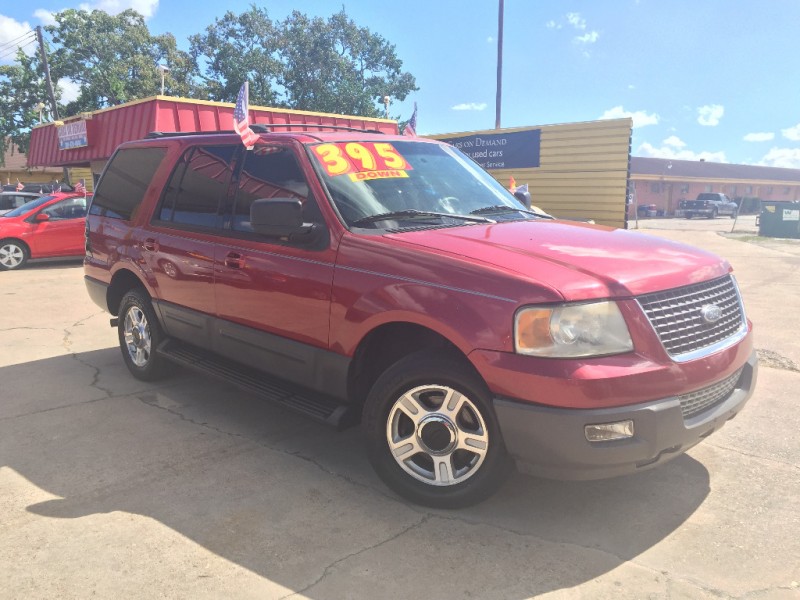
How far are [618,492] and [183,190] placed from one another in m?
3.58

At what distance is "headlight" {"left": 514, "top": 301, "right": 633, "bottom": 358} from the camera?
263 cm

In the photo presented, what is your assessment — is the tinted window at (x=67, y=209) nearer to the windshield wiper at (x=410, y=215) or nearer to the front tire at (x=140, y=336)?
the front tire at (x=140, y=336)

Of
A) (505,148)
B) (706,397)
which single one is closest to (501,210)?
(706,397)

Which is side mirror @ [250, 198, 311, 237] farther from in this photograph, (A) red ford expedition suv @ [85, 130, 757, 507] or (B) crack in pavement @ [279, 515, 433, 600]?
A: (B) crack in pavement @ [279, 515, 433, 600]

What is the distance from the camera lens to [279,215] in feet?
10.9

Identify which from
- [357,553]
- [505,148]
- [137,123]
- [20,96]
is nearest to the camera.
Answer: [357,553]

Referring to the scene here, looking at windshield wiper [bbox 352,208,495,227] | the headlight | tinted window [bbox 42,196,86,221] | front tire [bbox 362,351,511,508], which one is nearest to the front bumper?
front tire [bbox 362,351,511,508]

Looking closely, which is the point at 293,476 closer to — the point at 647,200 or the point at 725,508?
the point at 725,508

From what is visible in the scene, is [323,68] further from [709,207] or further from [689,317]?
[689,317]

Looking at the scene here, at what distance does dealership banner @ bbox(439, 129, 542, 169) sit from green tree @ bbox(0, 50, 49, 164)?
1205 inches

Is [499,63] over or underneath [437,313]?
over

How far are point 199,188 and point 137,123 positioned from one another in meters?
12.4

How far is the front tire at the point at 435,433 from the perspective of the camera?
2.89 metres

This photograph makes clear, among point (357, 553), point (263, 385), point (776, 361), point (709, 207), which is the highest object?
point (709, 207)
